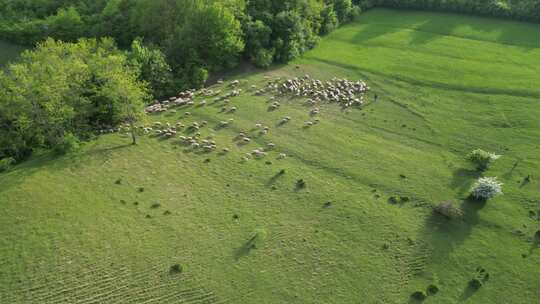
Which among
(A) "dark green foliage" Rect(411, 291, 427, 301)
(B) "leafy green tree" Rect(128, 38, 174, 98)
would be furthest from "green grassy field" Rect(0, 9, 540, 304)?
(B) "leafy green tree" Rect(128, 38, 174, 98)

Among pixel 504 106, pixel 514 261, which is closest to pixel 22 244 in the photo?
pixel 514 261

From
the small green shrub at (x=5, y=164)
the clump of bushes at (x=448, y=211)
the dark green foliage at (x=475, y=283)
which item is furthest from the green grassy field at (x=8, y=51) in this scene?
the dark green foliage at (x=475, y=283)

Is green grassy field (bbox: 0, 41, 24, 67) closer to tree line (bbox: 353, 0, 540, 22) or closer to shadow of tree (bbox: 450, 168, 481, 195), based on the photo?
tree line (bbox: 353, 0, 540, 22)

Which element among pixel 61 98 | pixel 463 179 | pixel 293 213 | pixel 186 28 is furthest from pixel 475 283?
pixel 186 28

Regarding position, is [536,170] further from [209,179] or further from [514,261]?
[209,179]

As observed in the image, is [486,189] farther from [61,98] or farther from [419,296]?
[61,98]
